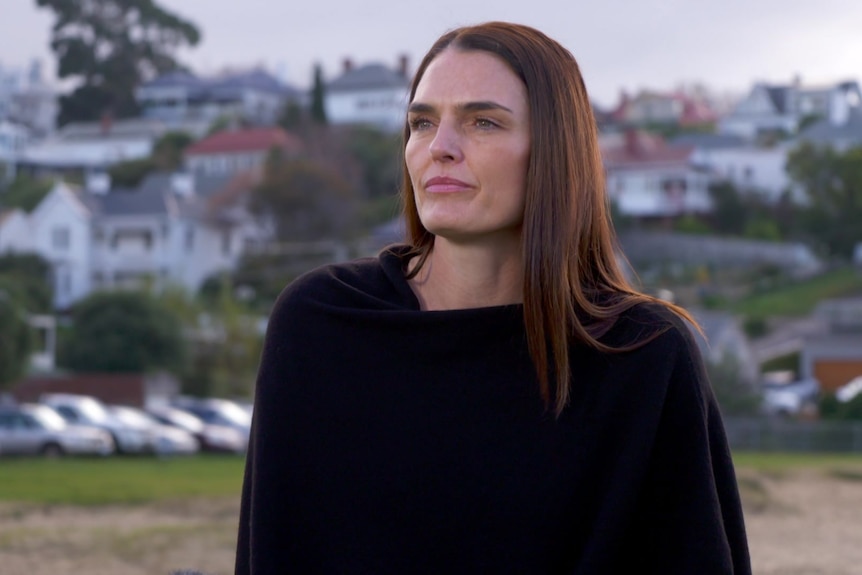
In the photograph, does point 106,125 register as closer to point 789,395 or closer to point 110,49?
point 110,49

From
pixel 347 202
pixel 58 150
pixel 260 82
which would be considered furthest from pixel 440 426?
pixel 260 82

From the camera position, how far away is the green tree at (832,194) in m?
66.3

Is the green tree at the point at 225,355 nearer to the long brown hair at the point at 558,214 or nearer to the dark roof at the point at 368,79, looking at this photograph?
the long brown hair at the point at 558,214

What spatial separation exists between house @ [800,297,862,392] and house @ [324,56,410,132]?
5174 centimetres

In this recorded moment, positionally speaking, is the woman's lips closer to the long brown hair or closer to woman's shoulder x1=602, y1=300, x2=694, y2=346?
the long brown hair

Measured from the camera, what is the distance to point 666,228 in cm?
7294

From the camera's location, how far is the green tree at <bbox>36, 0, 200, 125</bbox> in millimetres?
97875

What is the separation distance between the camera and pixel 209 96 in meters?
111

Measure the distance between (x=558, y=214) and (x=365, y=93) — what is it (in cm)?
9790

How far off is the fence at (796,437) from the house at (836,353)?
1506cm

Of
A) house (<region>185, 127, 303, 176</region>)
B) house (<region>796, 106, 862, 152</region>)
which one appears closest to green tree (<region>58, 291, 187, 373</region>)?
house (<region>185, 127, 303, 176</region>)

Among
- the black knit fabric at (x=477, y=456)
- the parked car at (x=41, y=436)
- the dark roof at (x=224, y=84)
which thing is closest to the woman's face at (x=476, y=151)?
the black knit fabric at (x=477, y=456)

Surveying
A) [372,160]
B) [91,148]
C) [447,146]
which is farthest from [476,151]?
[91,148]

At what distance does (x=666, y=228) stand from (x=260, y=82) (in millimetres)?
48655
